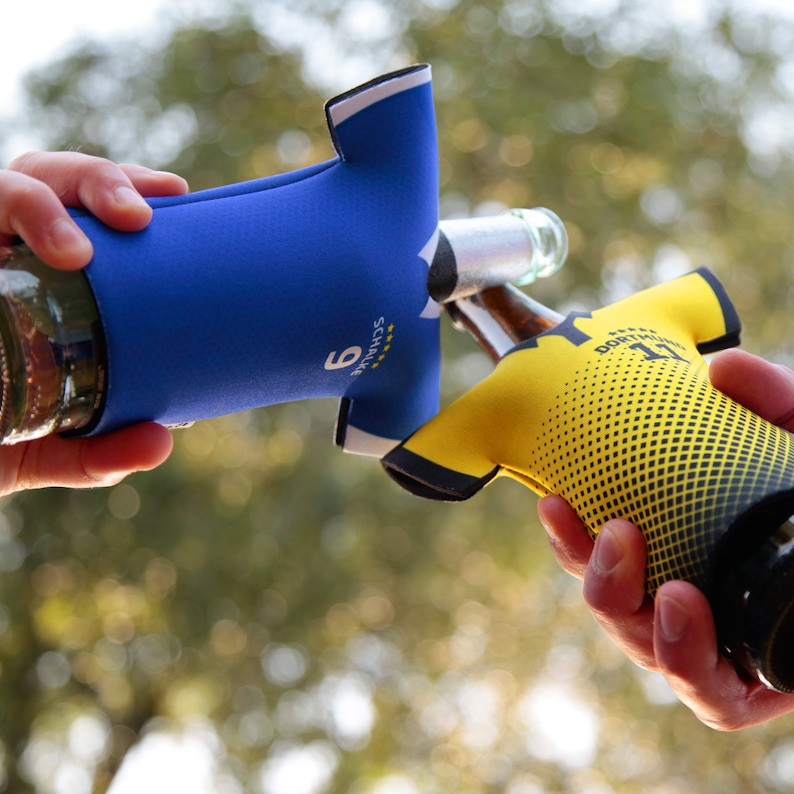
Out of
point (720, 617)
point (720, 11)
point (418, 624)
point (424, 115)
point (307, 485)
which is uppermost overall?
point (424, 115)

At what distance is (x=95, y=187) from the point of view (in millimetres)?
571

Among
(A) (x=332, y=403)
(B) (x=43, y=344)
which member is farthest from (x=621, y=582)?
(A) (x=332, y=403)

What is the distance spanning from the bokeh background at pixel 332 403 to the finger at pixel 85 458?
2.46 meters

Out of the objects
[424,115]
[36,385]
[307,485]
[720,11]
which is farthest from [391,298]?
[720,11]

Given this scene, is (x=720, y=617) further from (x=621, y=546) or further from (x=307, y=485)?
(x=307, y=485)

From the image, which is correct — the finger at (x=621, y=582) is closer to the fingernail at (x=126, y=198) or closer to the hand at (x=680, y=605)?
the hand at (x=680, y=605)

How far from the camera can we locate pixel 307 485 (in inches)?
130

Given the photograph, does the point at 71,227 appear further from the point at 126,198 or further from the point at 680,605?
the point at 680,605

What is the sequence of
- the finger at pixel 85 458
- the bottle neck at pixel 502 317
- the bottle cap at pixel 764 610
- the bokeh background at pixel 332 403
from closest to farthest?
the bottle cap at pixel 764 610, the finger at pixel 85 458, the bottle neck at pixel 502 317, the bokeh background at pixel 332 403

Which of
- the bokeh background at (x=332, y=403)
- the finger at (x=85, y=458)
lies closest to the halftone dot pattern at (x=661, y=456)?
the finger at (x=85, y=458)

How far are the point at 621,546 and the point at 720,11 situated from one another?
3543mm

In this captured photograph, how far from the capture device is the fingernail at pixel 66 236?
0.52 m

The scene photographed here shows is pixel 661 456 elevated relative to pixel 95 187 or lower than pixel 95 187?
lower

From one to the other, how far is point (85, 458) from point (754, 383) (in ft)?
1.70
